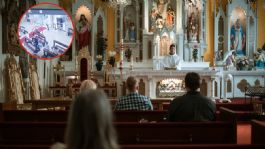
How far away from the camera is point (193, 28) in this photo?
17.5m

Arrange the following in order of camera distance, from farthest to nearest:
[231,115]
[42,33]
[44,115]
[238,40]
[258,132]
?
[238,40]
[42,33]
[44,115]
[231,115]
[258,132]

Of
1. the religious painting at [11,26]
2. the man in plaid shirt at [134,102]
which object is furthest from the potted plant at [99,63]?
the man in plaid shirt at [134,102]

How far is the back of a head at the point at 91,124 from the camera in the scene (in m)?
1.82

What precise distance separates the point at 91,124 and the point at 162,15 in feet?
51.4

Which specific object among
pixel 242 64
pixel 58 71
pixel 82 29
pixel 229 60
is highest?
pixel 82 29

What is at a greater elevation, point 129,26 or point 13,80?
point 129,26

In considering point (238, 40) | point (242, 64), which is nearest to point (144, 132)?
point (242, 64)

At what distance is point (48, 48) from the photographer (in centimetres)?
852

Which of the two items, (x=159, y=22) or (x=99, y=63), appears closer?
(x=99, y=63)

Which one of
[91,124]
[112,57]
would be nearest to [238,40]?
[112,57]

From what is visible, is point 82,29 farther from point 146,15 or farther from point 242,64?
point 242,64

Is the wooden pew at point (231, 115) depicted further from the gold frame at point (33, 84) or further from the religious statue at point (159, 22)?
the religious statue at point (159, 22)

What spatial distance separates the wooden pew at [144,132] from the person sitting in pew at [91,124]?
2.71 meters

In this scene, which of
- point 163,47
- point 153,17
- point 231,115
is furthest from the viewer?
point 163,47
